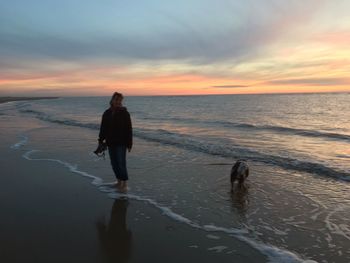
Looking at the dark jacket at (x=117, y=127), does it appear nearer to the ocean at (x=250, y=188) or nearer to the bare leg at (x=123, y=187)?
the bare leg at (x=123, y=187)

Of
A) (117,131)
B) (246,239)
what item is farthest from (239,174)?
(246,239)

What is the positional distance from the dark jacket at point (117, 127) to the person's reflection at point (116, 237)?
1733 millimetres

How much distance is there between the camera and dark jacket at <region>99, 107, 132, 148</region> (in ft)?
25.9

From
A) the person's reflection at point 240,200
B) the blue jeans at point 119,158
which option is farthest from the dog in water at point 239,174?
the blue jeans at point 119,158

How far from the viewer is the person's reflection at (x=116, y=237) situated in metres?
4.80

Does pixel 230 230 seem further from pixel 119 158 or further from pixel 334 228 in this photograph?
pixel 119 158

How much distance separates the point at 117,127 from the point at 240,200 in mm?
2812

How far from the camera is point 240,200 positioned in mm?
7492

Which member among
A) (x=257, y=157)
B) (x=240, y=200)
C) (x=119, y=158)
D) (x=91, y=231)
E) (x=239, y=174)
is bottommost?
(x=257, y=157)

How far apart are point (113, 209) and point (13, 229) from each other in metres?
1.68

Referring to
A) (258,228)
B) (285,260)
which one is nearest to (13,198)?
(258,228)

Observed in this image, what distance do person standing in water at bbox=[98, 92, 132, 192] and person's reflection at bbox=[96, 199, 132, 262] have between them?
1588 mm

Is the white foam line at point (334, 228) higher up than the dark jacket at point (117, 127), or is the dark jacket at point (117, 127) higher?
the dark jacket at point (117, 127)

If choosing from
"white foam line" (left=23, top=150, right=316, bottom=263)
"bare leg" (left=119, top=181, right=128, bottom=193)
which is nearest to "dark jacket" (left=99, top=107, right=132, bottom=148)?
"bare leg" (left=119, top=181, right=128, bottom=193)
